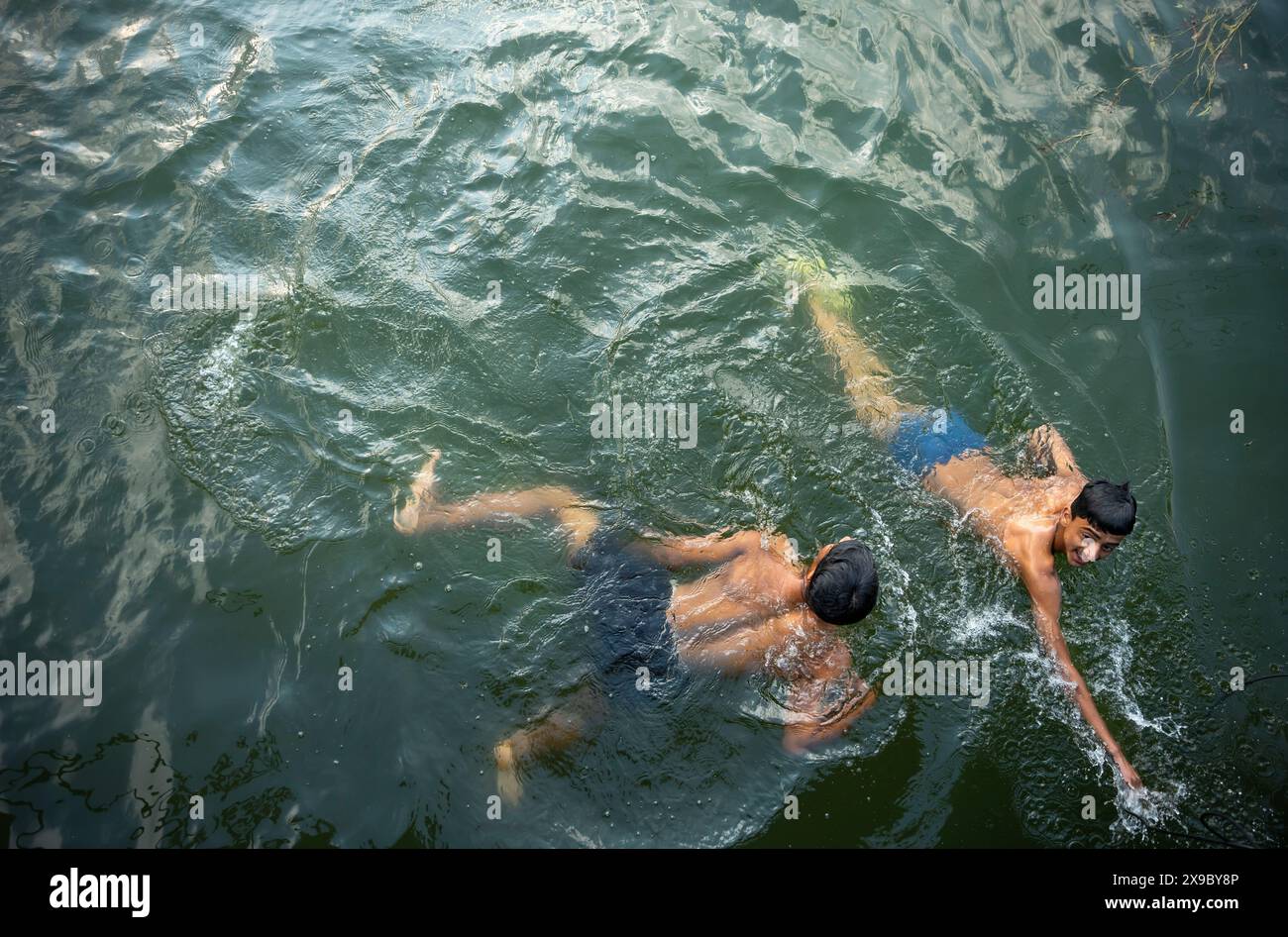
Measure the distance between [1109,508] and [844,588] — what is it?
166 cm

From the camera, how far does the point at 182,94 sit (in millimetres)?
8242

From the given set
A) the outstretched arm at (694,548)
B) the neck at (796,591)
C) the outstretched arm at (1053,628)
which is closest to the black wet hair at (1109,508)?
the outstretched arm at (1053,628)

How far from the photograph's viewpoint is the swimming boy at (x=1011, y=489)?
5.13 m

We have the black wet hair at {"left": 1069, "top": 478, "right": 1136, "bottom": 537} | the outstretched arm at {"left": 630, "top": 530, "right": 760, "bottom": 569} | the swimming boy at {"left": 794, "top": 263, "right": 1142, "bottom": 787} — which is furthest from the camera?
the outstretched arm at {"left": 630, "top": 530, "right": 760, "bottom": 569}

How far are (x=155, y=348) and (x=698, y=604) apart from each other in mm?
4713

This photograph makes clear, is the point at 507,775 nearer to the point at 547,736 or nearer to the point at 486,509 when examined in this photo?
the point at 547,736

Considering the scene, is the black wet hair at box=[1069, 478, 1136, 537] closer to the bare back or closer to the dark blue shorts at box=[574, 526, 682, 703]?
the bare back

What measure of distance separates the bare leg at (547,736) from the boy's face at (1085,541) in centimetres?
307

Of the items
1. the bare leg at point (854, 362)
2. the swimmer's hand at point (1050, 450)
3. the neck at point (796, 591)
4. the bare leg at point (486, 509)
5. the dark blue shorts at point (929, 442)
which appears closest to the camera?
the neck at point (796, 591)

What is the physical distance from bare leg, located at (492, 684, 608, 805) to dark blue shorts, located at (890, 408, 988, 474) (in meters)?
2.89

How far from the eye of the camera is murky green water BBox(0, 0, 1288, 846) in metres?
5.46

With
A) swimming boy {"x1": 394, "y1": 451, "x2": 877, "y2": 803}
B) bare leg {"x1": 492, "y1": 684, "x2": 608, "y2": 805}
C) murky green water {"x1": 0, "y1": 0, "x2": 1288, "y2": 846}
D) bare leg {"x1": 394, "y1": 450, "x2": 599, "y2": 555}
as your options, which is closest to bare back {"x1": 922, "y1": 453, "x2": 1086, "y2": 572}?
murky green water {"x1": 0, "y1": 0, "x2": 1288, "y2": 846}

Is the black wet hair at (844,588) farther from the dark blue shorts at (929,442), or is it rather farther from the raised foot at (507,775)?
the raised foot at (507,775)

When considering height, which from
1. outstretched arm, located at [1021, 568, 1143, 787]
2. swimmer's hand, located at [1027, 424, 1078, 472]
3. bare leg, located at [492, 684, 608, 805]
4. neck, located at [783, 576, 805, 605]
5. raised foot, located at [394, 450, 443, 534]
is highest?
swimmer's hand, located at [1027, 424, 1078, 472]
